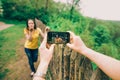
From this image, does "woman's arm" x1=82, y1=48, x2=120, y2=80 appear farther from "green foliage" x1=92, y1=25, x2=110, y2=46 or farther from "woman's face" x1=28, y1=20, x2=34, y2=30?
"green foliage" x1=92, y1=25, x2=110, y2=46

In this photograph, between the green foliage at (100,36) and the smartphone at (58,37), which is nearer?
the smartphone at (58,37)

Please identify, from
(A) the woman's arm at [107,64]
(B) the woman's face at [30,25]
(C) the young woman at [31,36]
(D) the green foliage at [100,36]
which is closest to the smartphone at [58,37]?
(A) the woman's arm at [107,64]

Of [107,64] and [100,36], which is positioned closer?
[107,64]

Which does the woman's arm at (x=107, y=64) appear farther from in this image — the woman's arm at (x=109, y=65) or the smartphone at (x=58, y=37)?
the smartphone at (x=58, y=37)

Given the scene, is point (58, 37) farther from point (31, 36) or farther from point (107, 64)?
point (31, 36)

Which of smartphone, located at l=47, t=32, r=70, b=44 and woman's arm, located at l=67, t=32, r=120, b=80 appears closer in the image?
woman's arm, located at l=67, t=32, r=120, b=80

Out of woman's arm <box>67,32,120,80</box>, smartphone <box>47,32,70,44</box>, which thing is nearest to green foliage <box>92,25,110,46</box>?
smartphone <box>47,32,70,44</box>

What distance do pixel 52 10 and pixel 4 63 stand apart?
1467 centimetres

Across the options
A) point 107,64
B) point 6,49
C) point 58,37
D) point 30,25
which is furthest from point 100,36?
point 107,64

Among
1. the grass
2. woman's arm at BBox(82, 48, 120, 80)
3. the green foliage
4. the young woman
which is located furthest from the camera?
the green foliage

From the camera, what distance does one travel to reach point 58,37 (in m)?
2.62

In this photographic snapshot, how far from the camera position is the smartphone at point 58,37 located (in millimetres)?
2518

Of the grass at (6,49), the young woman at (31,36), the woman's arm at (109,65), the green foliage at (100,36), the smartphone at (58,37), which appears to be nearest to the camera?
the woman's arm at (109,65)

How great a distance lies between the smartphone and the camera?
2518 mm
